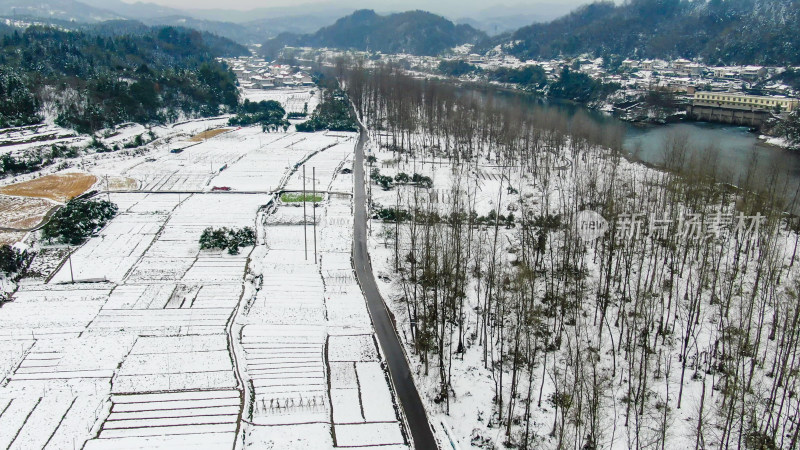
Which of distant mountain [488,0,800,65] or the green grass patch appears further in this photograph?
distant mountain [488,0,800,65]

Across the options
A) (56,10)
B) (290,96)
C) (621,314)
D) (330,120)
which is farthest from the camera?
(56,10)

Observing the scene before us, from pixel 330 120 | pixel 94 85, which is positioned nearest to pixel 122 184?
pixel 94 85

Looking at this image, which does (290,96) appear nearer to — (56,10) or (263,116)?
(263,116)

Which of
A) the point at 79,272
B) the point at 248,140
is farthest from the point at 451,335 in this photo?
the point at 248,140

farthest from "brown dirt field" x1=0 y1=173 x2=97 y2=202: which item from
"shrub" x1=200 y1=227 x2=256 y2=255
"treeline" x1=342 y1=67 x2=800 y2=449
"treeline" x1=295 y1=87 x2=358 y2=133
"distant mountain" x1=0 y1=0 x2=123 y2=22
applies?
"distant mountain" x1=0 y1=0 x2=123 y2=22

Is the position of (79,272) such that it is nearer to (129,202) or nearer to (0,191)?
(129,202)

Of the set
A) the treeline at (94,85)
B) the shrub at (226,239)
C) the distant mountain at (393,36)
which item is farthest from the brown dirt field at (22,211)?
the distant mountain at (393,36)

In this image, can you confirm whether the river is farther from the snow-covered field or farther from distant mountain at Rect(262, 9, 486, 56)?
distant mountain at Rect(262, 9, 486, 56)
